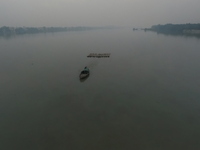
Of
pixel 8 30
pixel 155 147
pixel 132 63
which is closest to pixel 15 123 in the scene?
pixel 155 147

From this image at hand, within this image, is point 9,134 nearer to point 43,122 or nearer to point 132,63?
point 43,122

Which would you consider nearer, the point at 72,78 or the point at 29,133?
the point at 29,133

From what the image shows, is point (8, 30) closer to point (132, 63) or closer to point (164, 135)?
point (132, 63)

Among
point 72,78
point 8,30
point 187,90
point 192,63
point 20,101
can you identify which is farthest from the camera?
point 8,30

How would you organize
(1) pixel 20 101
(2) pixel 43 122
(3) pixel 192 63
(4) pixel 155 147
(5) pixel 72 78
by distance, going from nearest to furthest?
(4) pixel 155 147 < (2) pixel 43 122 < (1) pixel 20 101 < (5) pixel 72 78 < (3) pixel 192 63

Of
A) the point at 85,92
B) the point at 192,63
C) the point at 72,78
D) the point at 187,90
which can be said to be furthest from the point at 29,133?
the point at 192,63

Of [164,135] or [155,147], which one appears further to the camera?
[164,135]

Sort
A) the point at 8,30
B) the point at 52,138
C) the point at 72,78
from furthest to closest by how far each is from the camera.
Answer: the point at 8,30 < the point at 72,78 < the point at 52,138

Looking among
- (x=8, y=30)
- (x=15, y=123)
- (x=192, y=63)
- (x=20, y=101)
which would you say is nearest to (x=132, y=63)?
(x=192, y=63)

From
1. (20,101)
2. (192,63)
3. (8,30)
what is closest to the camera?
(20,101)
